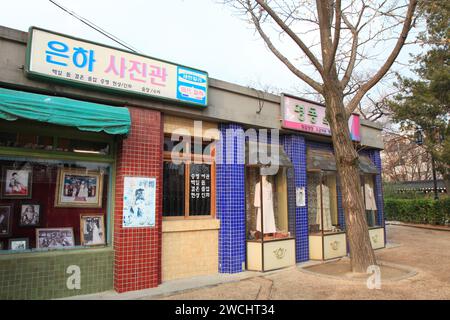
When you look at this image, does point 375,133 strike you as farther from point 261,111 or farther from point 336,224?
point 261,111

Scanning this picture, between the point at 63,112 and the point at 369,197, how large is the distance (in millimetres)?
10310

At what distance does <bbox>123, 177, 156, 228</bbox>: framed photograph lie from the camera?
21.0 ft

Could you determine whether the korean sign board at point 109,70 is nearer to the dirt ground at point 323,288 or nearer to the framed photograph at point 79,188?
the framed photograph at point 79,188

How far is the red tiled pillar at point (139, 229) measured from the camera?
6254mm

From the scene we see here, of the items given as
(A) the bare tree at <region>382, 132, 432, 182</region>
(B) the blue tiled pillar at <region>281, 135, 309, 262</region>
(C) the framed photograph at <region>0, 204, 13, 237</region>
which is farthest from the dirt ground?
(A) the bare tree at <region>382, 132, 432, 182</region>

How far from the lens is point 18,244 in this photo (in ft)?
19.1

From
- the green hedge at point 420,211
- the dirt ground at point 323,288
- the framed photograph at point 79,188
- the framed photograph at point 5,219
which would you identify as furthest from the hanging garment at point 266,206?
the green hedge at point 420,211

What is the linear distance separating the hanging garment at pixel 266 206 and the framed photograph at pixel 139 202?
2935mm

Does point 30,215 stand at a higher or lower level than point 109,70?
lower

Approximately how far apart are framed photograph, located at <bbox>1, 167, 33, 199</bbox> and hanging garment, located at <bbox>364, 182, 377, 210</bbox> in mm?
10237

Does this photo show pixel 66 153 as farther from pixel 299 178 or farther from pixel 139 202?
pixel 299 178

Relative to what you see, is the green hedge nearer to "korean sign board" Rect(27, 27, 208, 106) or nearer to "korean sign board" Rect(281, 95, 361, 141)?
"korean sign board" Rect(281, 95, 361, 141)

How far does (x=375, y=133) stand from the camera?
12.8 metres

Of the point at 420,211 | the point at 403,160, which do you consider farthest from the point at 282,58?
the point at 403,160
